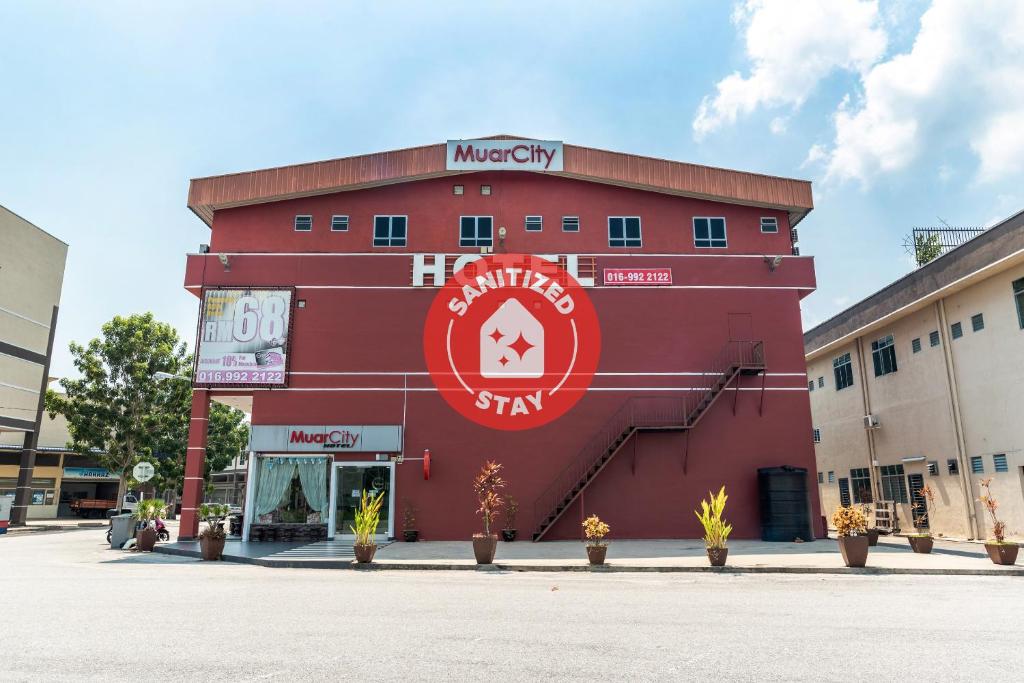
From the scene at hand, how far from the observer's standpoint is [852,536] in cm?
1511

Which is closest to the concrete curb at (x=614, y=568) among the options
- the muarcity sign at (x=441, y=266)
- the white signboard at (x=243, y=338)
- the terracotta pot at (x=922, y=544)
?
the terracotta pot at (x=922, y=544)

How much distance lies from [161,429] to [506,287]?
25.9 meters

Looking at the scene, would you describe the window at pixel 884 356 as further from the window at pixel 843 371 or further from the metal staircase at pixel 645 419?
the metal staircase at pixel 645 419

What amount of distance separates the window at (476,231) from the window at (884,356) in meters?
17.6

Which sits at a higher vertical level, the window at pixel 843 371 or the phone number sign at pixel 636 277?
the phone number sign at pixel 636 277

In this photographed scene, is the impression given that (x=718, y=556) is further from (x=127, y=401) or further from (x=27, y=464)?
(x=27, y=464)

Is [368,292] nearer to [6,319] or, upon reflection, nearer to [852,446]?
[852,446]

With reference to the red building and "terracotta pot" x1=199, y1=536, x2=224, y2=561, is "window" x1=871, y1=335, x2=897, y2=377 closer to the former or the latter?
the red building

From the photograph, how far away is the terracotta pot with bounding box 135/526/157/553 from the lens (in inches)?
808

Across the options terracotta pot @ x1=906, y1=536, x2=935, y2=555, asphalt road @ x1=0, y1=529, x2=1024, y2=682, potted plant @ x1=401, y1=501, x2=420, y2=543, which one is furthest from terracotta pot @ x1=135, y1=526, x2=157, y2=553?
terracotta pot @ x1=906, y1=536, x2=935, y2=555

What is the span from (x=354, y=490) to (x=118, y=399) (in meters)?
22.6

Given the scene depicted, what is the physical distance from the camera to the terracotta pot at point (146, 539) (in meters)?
20.5

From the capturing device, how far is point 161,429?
3809 cm

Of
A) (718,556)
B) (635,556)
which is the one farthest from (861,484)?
(718,556)
